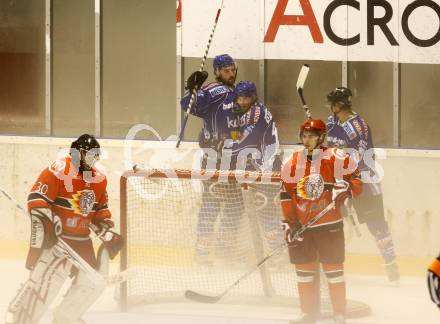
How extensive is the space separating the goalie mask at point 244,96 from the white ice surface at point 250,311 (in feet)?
5.13

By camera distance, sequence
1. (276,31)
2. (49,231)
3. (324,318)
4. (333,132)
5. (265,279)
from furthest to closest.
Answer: (276,31)
(333,132)
(265,279)
(324,318)
(49,231)

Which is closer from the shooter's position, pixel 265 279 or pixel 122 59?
pixel 265 279

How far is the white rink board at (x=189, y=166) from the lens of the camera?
9.77m

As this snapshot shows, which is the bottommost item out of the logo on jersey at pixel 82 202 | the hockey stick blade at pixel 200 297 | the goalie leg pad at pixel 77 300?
the hockey stick blade at pixel 200 297

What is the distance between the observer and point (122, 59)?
10.4m

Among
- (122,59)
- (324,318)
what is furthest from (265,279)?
Answer: (122,59)

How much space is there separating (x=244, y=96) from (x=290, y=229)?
1984 mm

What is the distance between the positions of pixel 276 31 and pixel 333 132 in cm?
122

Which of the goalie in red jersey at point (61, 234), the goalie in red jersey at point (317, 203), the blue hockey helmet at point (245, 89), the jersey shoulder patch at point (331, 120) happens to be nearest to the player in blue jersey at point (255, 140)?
the blue hockey helmet at point (245, 89)

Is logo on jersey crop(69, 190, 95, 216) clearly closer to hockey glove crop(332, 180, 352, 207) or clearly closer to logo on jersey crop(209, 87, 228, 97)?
hockey glove crop(332, 180, 352, 207)

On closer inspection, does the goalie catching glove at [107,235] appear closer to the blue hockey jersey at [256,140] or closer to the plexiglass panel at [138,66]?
the blue hockey jersey at [256,140]

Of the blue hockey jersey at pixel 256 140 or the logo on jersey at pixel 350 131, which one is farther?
the blue hockey jersey at pixel 256 140

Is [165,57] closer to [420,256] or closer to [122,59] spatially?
[122,59]

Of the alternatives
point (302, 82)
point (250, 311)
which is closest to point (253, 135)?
point (302, 82)
